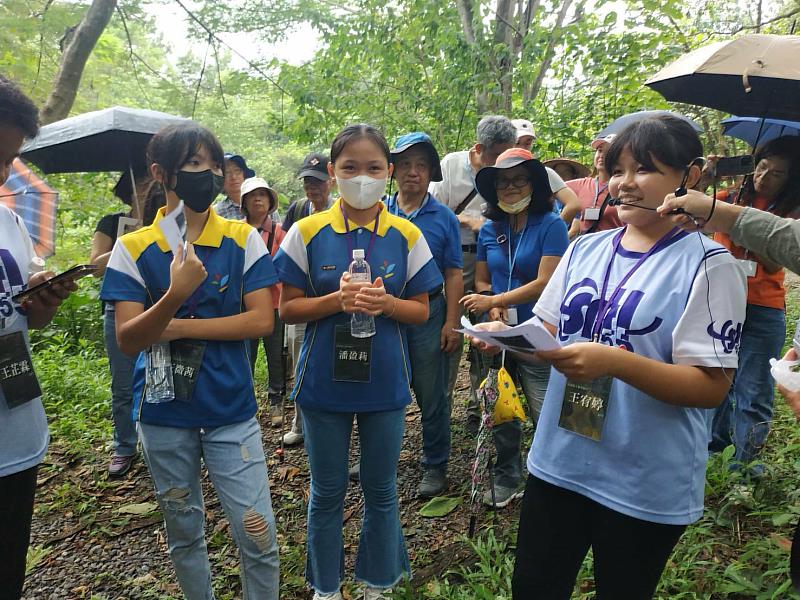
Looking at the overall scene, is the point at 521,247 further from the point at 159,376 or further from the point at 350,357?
the point at 159,376

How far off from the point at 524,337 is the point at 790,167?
2789 mm

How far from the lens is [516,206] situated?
10.9 ft

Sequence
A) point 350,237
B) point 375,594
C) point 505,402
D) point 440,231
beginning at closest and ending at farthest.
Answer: point 350,237, point 375,594, point 505,402, point 440,231

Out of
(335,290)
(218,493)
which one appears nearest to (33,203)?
(335,290)

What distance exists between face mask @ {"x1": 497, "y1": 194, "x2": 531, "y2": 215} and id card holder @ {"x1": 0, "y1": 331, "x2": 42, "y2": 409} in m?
2.56

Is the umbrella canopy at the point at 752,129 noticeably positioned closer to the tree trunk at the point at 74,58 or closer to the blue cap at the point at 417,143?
the blue cap at the point at 417,143

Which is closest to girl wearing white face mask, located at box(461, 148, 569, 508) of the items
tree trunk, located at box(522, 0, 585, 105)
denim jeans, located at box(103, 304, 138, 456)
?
denim jeans, located at box(103, 304, 138, 456)

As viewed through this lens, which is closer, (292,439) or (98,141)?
(98,141)

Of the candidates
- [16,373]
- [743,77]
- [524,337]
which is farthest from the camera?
[743,77]

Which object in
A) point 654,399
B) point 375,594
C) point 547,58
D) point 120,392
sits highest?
point 547,58

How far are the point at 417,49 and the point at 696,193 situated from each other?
24.1ft

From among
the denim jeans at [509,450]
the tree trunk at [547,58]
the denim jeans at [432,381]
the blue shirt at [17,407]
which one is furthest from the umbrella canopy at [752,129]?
the blue shirt at [17,407]

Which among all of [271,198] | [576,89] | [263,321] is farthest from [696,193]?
[576,89]

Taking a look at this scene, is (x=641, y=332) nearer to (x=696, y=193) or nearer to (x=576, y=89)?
(x=696, y=193)
